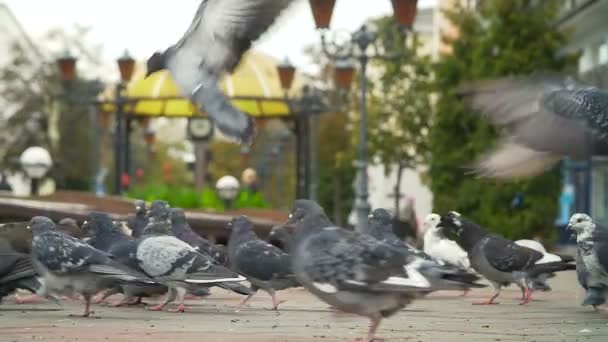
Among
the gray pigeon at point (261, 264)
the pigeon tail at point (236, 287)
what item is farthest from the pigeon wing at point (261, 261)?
the pigeon tail at point (236, 287)

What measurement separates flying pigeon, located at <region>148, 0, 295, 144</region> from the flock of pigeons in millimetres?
851

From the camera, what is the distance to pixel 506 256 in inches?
589

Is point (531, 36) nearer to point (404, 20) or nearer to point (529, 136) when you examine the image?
point (404, 20)

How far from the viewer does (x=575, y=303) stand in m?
15.4

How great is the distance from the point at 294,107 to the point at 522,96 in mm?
26531

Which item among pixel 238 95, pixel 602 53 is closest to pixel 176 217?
pixel 238 95

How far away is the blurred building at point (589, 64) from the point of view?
44.0 meters

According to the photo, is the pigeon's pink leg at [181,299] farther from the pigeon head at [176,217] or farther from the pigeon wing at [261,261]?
the pigeon head at [176,217]

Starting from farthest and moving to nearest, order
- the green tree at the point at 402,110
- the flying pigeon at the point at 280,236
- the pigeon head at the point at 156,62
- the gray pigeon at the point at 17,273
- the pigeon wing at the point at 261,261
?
the green tree at the point at 402,110 < the flying pigeon at the point at 280,236 < the pigeon wing at the point at 261,261 < the gray pigeon at the point at 17,273 < the pigeon head at the point at 156,62

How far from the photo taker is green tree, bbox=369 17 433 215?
50.9 m

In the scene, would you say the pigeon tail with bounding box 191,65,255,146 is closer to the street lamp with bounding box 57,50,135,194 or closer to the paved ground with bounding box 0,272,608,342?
the paved ground with bounding box 0,272,608,342

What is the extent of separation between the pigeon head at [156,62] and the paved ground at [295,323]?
177 cm

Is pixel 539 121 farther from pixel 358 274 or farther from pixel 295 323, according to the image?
pixel 358 274

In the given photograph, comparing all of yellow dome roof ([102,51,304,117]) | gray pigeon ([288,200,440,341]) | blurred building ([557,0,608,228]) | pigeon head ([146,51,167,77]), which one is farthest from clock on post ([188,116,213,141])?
gray pigeon ([288,200,440,341])
